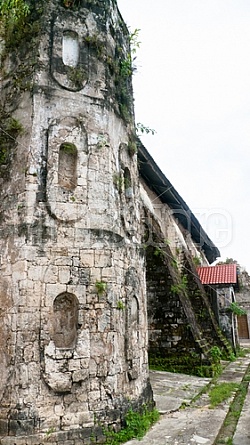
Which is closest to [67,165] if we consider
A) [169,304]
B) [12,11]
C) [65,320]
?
[65,320]

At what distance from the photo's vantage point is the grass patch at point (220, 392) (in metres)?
8.33

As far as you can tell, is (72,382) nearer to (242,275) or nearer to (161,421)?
(161,421)

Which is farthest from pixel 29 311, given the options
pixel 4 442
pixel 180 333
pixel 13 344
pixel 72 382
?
pixel 180 333

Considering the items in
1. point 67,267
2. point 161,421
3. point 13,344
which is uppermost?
point 67,267

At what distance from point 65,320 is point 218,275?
34.7 feet

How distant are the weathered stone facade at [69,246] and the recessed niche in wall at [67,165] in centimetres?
2

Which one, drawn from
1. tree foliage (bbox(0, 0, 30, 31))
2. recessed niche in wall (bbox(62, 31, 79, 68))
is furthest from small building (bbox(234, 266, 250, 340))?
tree foliage (bbox(0, 0, 30, 31))

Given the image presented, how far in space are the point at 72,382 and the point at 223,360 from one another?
9.20 m

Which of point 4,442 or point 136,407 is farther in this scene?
point 136,407

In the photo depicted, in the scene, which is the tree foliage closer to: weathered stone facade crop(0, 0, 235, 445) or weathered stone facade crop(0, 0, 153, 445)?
weathered stone facade crop(0, 0, 235, 445)

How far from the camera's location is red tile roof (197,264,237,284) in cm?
1547

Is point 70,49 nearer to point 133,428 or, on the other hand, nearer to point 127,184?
point 127,184

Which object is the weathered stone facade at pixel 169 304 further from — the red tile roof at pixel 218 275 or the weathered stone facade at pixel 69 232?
the weathered stone facade at pixel 69 232

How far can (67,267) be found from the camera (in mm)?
6551
